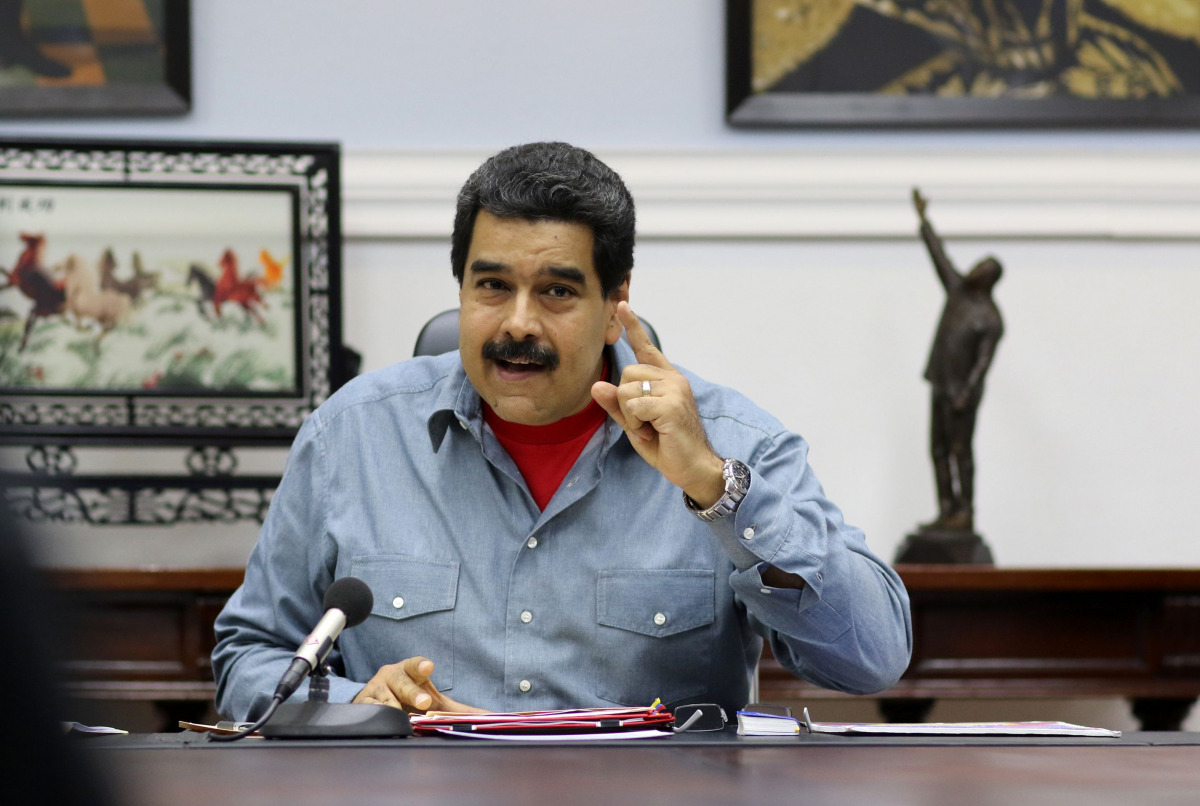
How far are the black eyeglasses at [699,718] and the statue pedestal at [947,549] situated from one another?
1159 mm

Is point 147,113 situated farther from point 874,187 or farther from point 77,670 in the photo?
point 77,670

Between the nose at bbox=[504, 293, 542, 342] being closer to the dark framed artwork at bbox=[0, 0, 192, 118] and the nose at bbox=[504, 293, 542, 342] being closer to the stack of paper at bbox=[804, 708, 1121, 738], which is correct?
the stack of paper at bbox=[804, 708, 1121, 738]

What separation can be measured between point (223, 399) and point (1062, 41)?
1895 millimetres

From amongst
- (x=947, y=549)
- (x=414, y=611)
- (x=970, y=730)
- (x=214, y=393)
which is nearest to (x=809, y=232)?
(x=947, y=549)

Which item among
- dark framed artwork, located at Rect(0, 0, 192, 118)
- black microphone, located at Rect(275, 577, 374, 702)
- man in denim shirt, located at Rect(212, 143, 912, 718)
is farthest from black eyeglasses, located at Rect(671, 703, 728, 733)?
dark framed artwork, located at Rect(0, 0, 192, 118)

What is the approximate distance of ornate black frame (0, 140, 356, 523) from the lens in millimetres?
2283

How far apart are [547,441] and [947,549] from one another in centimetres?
98

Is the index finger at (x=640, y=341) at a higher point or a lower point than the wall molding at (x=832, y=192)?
lower

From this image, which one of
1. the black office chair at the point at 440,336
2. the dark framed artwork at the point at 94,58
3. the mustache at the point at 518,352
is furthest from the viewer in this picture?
the dark framed artwork at the point at 94,58

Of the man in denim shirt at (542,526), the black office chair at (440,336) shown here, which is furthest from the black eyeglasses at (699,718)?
the black office chair at (440,336)

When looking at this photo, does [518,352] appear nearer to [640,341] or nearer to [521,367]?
[521,367]

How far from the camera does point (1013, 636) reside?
7.02 feet

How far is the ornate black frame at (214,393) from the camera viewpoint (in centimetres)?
228

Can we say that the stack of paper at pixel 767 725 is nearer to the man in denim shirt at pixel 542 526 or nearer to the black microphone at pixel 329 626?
the man in denim shirt at pixel 542 526
